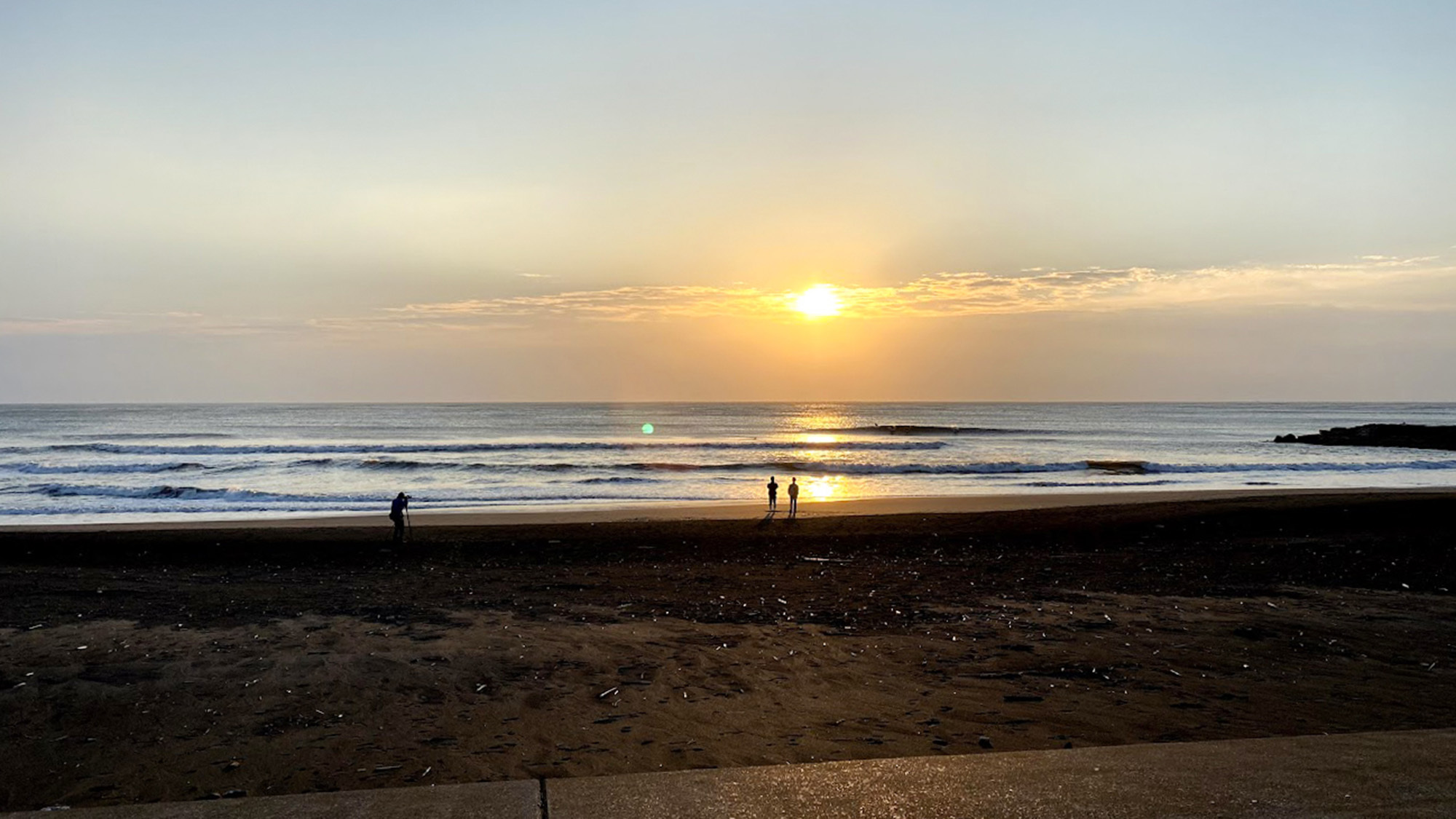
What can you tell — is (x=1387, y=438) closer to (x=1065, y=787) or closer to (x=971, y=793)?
(x=1065, y=787)

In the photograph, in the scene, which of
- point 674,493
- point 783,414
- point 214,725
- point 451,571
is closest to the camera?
point 214,725

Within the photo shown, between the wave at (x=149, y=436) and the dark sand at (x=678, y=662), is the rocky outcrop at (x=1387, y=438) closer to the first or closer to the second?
the dark sand at (x=678, y=662)

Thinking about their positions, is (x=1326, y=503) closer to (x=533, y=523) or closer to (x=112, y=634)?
(x=533, y=523)

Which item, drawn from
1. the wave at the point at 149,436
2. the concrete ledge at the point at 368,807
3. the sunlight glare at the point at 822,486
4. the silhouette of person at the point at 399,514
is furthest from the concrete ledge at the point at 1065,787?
the wave at the point at 149,436

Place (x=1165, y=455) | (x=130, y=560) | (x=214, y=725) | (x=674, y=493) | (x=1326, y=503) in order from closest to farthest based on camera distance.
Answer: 1. (x=214, y=725)
2. (x=130, y=560)
3. (x=1326, y=503)
4. (x=674, y=493)
5. (x=1165, y=455)

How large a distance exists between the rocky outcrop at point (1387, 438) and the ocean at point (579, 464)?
5.67 m

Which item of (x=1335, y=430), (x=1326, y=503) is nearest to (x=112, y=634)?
(x=1326, y=503)

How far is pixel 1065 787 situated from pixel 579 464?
56687 millimetres

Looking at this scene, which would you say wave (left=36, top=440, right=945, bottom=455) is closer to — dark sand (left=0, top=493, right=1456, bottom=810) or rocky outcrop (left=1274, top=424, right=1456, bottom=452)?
rocky outcrop (left=1274, top=424, right=1456, bottom=452)

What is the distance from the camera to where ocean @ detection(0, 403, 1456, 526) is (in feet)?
129

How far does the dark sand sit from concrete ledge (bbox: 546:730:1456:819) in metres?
2.35

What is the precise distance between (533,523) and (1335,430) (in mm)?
89714

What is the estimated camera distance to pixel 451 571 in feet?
52.4

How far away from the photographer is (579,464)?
5944 centimetres
